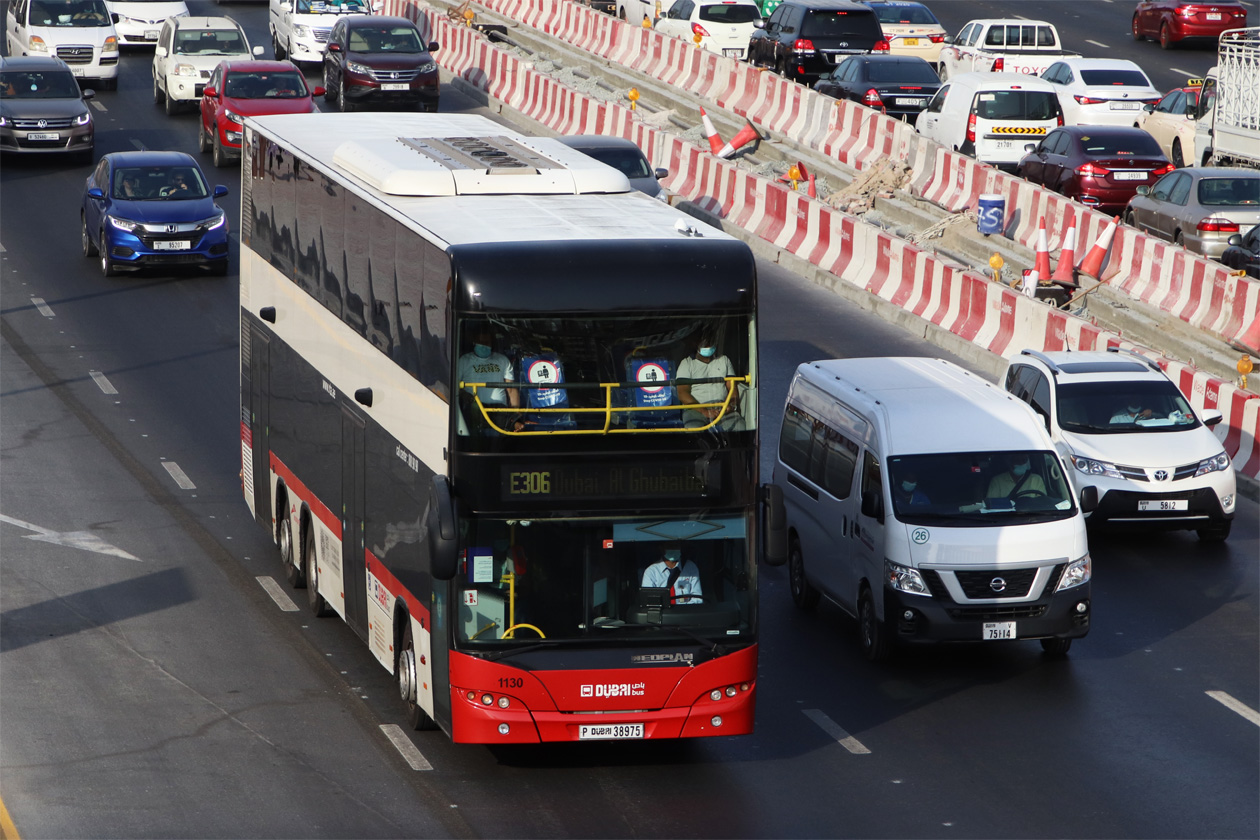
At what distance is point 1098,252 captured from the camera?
2636 cm

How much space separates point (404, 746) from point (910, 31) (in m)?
36.8

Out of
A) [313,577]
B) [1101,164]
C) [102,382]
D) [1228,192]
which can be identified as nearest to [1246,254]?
[1228,192]

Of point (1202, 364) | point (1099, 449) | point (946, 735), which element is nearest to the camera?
point (946, 735)

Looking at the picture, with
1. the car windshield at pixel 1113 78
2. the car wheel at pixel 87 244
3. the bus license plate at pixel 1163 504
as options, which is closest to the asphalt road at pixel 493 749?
the bus license plate at pixel 1163 504

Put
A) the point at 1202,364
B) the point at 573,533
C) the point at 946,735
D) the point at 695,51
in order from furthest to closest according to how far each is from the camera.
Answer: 1. the point at 695,51
2. the point at 1202,364
3. the point at 946,735
4. the point at 573,533

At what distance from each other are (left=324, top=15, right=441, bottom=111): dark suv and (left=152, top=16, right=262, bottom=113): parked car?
211 centimetres

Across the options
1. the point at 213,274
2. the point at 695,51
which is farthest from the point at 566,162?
the point at 695,51

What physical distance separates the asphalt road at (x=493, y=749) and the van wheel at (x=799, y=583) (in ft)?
0.40

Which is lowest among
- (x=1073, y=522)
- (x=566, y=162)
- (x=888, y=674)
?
(x=888, y=674)

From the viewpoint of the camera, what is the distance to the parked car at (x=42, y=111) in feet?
116

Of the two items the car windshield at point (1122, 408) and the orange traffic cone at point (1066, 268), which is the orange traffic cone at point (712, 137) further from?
the car windshield at point (1122, 408)

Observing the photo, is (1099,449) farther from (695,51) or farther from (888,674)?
(695,51)

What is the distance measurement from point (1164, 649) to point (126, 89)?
114ft

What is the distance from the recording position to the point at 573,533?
11500 mm
